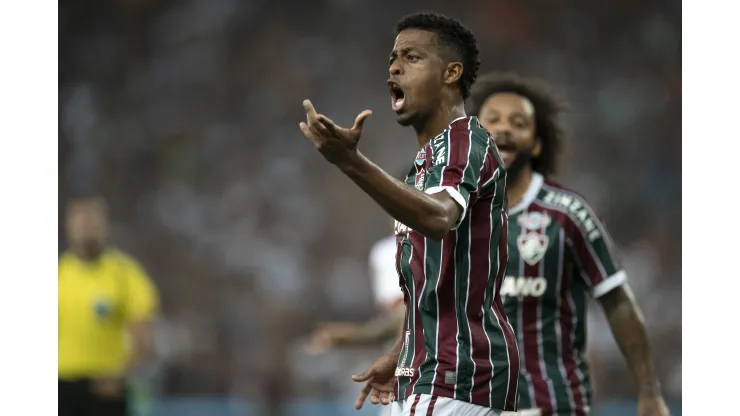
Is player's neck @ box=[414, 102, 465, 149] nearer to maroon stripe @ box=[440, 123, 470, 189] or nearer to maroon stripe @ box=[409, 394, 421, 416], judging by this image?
maroon stripe @ box=[440, 123, 470, 189]

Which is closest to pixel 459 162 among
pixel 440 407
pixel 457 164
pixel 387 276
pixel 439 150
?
pixel 457 164

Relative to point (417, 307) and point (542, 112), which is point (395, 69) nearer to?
point (417, 307)

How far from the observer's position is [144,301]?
27.7 feet

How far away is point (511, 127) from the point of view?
→ 4.77 meters

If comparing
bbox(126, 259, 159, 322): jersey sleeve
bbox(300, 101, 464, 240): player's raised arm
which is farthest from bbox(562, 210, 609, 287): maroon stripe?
bbox(126, 259, 159, 322): jersey sleeve

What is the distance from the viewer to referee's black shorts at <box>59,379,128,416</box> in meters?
7.96

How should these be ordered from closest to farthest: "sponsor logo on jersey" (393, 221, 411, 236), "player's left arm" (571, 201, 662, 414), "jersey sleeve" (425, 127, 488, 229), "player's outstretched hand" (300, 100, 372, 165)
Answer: "player's outstretched hand" (300, 100, 372, 165) < "jersey sleeve" (425, 127, 488, 229) < "sponsor logo on jersey" (393, 221, 411, 236) < "player's left arm" (571, 201, 662, 414)

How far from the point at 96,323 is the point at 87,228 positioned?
801 millimetres

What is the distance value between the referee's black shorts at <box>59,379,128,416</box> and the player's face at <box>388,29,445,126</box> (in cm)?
562

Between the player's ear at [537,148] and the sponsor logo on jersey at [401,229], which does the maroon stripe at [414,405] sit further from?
the player's ear at [537,148]

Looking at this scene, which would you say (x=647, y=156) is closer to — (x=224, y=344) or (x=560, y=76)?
(x=560, y=76)

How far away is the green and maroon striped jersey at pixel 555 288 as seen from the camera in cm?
450

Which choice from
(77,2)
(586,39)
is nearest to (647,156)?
(586,39)

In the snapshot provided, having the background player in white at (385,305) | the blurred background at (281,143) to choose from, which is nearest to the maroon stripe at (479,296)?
the background player in white at (385,305)
